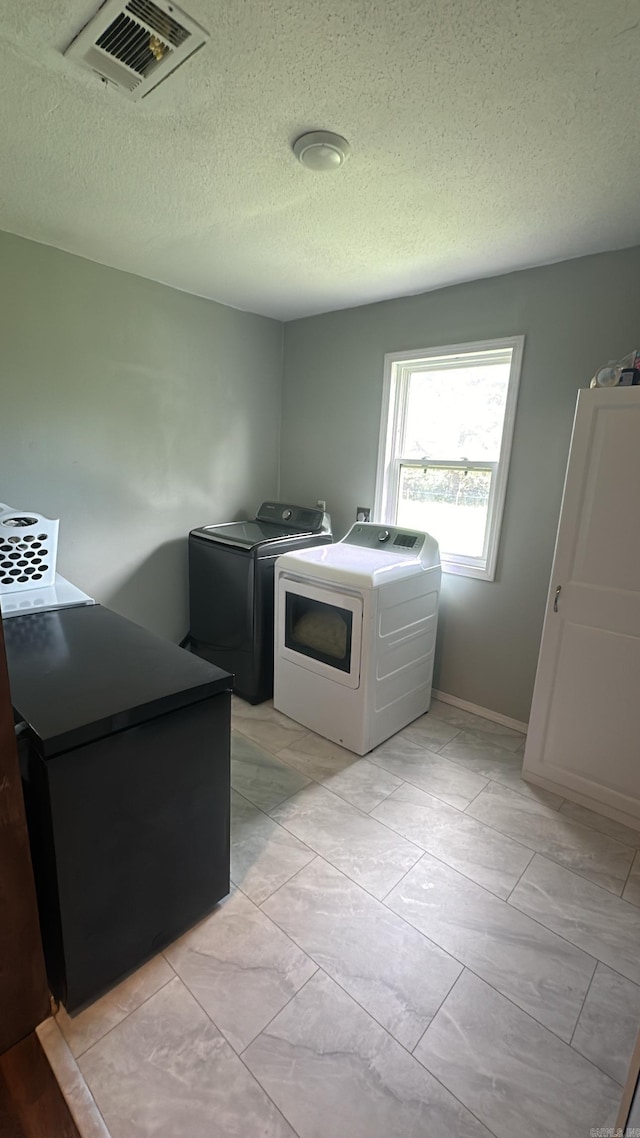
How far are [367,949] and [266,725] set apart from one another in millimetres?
1289

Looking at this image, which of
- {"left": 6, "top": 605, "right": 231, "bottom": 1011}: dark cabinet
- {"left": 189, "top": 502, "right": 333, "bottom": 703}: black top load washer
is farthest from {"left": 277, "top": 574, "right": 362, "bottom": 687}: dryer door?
{"left": 6, "top": 605, "right": 231, "bottom": 1011}: dark cabinet

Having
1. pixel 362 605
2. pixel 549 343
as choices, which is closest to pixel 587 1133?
pixel 362 605

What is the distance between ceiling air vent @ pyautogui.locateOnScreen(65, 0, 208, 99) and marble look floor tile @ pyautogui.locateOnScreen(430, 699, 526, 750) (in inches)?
112

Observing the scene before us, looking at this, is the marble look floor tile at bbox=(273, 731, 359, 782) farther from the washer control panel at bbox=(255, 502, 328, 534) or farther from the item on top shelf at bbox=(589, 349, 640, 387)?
the item on top shelf at bbox=(589, 349, 640, 387)

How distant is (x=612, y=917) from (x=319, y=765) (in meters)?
1.22

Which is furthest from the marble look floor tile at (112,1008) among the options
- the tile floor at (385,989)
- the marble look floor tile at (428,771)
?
the marble look floor tile at (428,771)

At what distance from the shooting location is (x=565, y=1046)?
3.96ft

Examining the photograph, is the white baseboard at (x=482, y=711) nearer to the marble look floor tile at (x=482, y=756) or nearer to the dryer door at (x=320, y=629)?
the marble look floor tile at (x=482, y=756)

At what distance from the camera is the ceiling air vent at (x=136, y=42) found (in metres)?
1.03

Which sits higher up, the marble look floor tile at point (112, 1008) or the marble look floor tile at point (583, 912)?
the marble look floor tile at point (583, 912)

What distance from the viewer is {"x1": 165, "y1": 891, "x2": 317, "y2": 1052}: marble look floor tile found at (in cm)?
125

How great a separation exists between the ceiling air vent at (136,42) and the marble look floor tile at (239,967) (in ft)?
7.78

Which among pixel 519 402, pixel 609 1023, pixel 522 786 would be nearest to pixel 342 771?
pixel 522 786

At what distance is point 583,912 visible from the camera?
5.15ft
